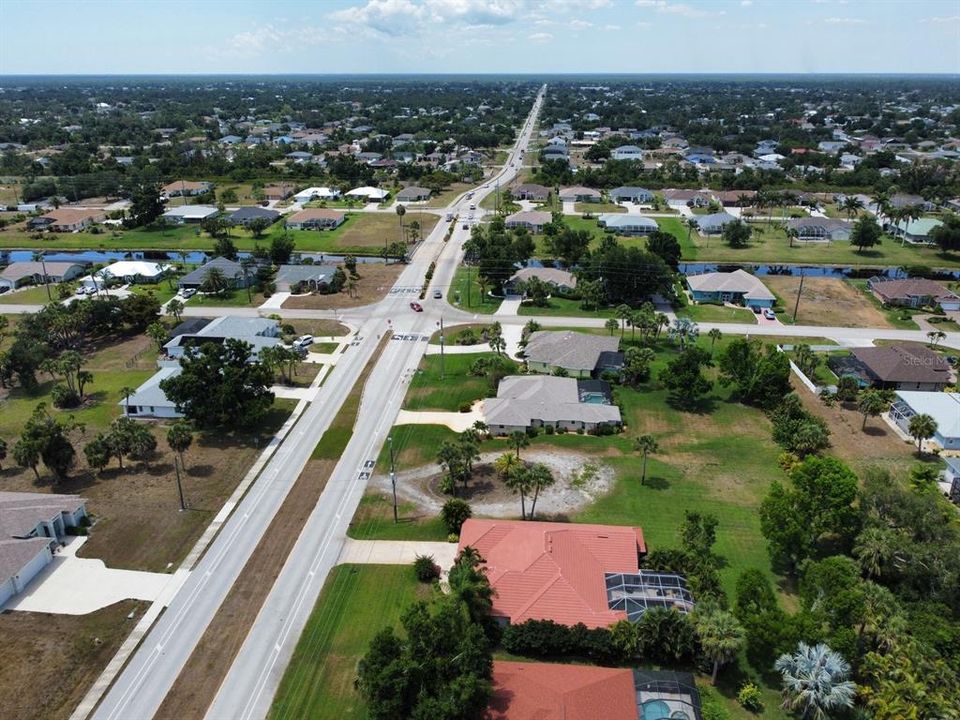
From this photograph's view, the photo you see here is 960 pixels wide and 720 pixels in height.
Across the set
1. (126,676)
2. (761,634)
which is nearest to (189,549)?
(126,676)

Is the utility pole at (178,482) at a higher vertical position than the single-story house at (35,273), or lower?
lower

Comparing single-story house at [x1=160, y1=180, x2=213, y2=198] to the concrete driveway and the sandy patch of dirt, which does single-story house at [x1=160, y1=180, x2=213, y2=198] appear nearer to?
the sandy patch of dirt

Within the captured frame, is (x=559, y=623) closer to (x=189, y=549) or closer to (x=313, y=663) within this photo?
(x=313, y=663)

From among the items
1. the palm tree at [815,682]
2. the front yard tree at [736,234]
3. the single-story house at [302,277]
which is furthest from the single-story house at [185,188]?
the palm tree at [815,682]

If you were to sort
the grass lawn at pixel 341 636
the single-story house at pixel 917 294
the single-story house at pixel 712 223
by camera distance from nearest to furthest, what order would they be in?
the grass lawn at pixel 341 636
the single-story house at pixel 917 294
the single-story house at pixel 712 223

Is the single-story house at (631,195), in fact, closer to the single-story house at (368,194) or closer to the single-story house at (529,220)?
the single-story house at (529,220)

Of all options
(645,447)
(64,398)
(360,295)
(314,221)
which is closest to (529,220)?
(314,221)
